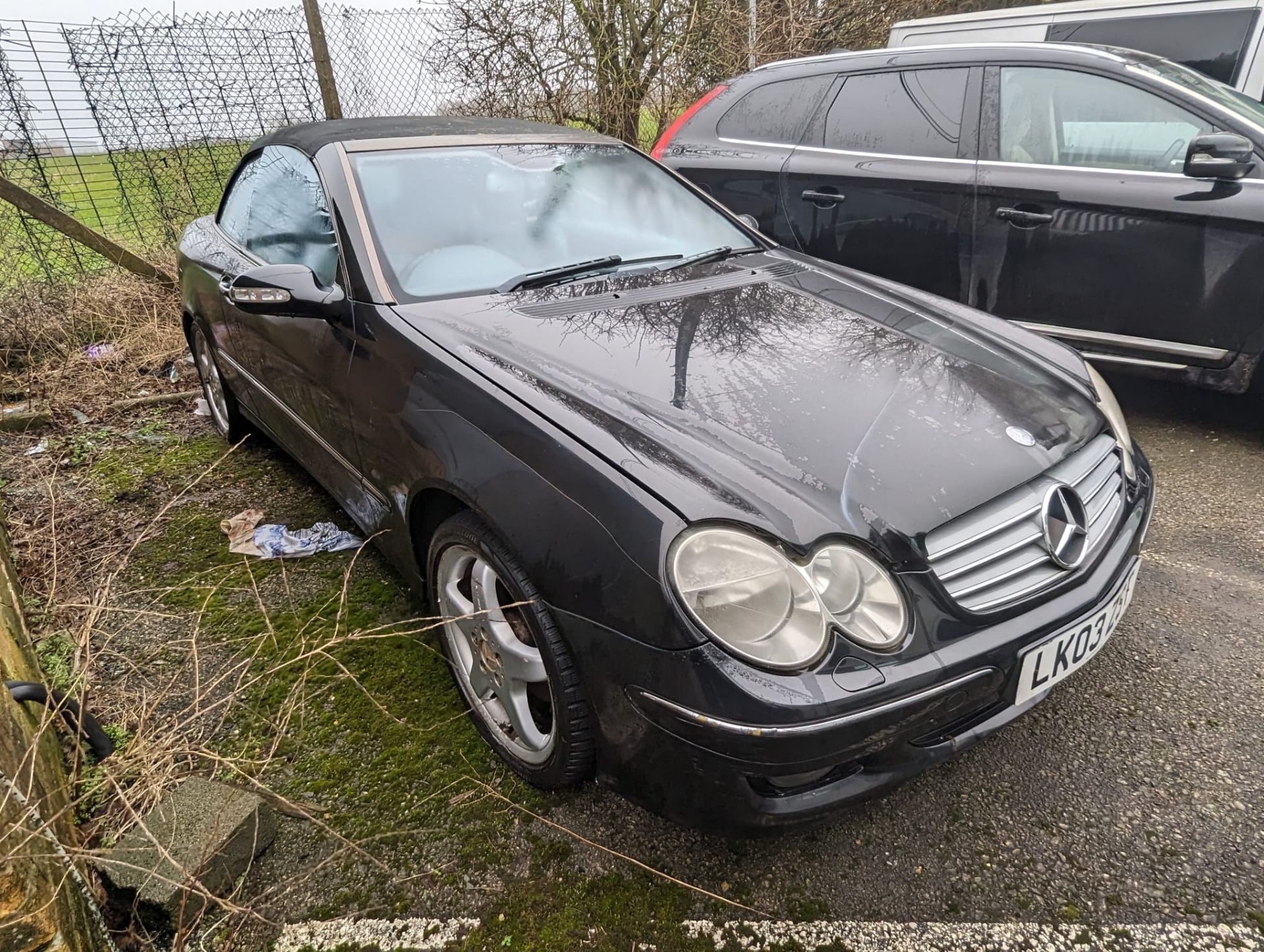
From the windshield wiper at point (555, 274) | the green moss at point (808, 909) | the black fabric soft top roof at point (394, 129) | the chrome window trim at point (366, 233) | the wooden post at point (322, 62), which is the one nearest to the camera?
the green moss at point (808, 909)

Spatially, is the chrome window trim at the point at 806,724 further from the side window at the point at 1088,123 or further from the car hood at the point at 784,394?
the side window at the point at 1088,123

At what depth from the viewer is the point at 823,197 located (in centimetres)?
388

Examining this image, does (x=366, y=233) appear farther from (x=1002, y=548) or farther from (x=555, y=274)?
(x=1002, y=548)

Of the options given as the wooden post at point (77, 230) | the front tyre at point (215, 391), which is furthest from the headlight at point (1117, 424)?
the wooden post at point (77, 230)

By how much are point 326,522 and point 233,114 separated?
15.0 feet

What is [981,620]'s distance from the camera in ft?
4.65

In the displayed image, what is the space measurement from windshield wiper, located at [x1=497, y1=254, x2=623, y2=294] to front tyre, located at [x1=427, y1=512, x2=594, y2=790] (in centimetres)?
74

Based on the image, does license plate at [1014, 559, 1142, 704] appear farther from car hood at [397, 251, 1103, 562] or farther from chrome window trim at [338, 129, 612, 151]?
chrome window trim at [338, 129, 612, 151]

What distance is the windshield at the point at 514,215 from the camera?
219 cm

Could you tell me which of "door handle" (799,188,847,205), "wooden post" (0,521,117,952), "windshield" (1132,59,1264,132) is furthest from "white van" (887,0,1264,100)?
"wooden post" (0,521,117,952)

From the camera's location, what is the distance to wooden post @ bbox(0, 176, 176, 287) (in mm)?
5023

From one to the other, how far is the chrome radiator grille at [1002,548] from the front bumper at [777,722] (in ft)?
0.18

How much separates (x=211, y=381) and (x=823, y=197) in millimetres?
3219

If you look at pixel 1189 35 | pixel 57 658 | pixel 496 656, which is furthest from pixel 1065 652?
pixel 1189 35
